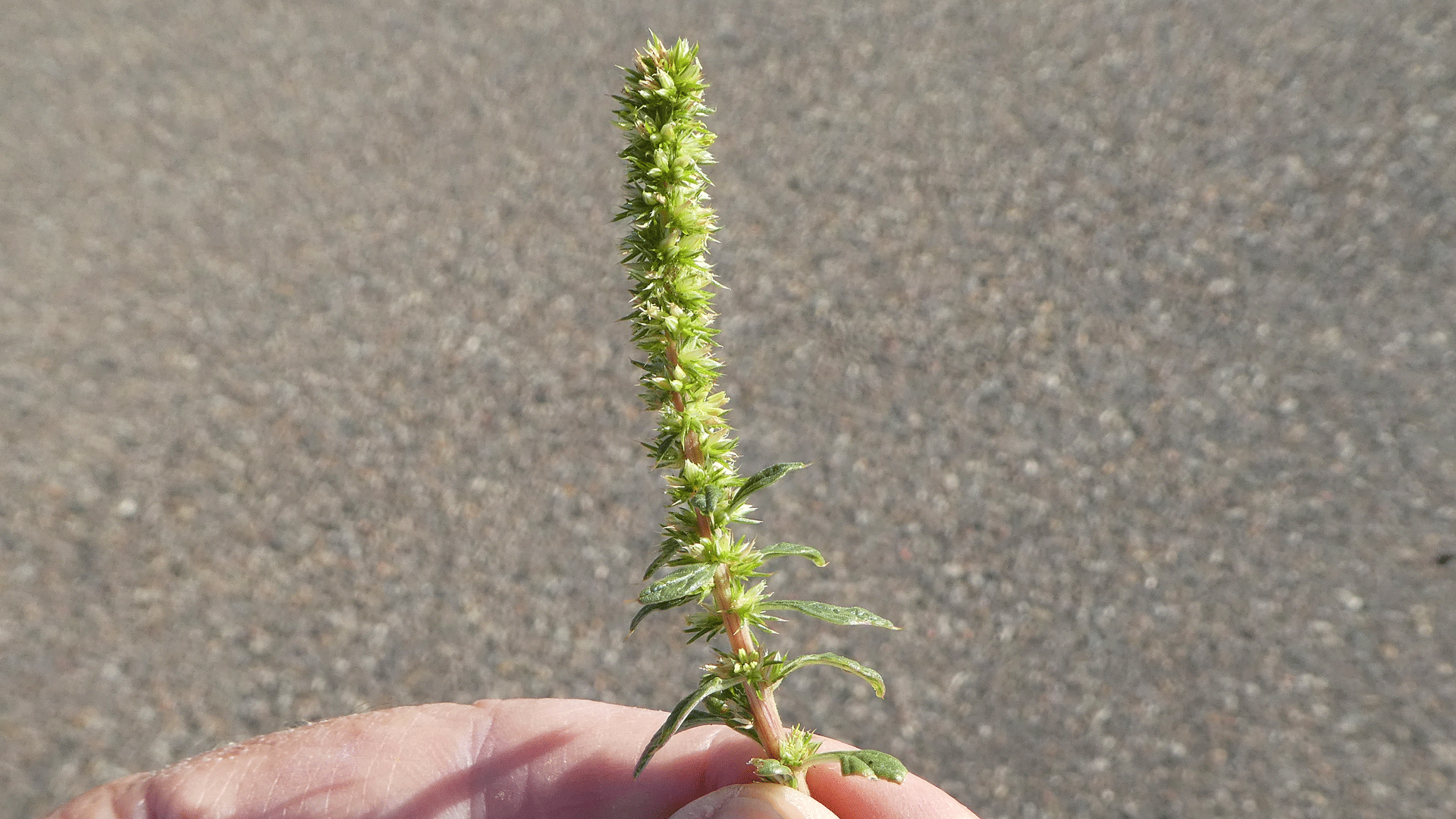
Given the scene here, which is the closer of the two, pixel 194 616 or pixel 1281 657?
pixel 1281 657

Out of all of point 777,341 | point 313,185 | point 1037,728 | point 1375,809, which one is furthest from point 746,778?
point 313,185

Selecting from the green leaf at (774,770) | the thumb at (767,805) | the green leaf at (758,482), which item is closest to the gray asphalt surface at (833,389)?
the thumb at (767,805)

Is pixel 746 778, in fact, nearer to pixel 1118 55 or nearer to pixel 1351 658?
pixel 1351 658

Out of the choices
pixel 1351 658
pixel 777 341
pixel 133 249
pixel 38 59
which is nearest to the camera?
pixel 1351 658

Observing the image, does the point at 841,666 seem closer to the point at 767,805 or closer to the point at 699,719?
the point at 699,719

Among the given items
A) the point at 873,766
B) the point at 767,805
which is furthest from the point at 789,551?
the point at 767,805

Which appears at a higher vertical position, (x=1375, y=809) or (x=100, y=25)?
(x=100, y=25)

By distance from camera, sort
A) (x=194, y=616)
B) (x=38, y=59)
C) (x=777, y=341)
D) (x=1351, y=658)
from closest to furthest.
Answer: (x=1351, y=658) → (x=194, y=616) → (x=777, y=341) → (x=38, y=59)

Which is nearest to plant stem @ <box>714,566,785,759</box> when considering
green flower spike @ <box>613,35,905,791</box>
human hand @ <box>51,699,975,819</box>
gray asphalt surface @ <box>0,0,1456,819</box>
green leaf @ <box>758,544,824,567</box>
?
→ green flower spike @ <box>613,35,905,791</box>
